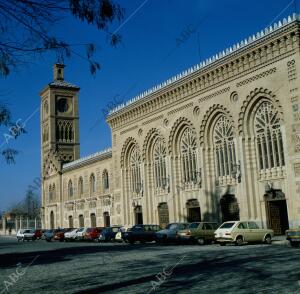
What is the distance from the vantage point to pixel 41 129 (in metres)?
76.1

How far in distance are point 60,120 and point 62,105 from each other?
99.5 inches

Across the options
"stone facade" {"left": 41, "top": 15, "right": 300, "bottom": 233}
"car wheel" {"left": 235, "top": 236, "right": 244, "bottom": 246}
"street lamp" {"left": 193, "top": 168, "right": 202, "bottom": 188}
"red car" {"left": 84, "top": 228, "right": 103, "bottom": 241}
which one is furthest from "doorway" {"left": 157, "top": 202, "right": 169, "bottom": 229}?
"car wheel" {"left": 235, "top": 236, "right": 244, "bottom": 246}

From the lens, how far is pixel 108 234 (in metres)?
36.0

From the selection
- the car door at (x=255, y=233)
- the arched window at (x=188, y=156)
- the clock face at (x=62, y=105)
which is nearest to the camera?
the car door at (x=255, y=233)

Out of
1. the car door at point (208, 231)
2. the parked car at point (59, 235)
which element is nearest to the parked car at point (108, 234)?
the parked car at point (59, 235)

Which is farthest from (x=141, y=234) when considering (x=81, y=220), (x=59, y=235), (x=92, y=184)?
(x=81, y=220)

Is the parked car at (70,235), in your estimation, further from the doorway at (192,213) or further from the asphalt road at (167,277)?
the asphalt road at (167,277)

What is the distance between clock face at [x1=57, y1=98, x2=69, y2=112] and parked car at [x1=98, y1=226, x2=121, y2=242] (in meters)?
40.4

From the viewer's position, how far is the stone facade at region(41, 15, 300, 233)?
2755cm

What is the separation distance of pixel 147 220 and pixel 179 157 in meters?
7.01

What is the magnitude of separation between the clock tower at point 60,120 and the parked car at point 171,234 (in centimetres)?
4243

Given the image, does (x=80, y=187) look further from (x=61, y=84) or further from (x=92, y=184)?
(x=61, y=84)

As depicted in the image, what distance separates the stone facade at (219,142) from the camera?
2755 cm

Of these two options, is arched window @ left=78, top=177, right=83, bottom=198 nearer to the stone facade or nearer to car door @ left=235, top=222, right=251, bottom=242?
the stone facade
